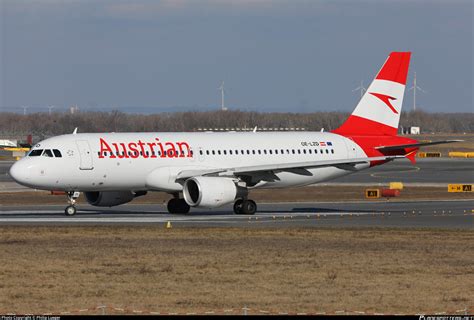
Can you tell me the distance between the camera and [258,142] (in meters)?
57.9

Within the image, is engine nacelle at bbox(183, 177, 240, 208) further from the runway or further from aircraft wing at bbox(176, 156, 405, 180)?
aircraft wing at bbox(176, 156, 405, 180)

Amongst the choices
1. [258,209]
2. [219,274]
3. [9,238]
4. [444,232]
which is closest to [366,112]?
[258,209]

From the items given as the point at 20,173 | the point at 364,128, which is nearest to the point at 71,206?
the point at 20,173

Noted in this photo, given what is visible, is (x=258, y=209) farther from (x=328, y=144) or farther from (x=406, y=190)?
(x=406, y=190)

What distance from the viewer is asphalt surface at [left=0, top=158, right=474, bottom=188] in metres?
A: 86.0

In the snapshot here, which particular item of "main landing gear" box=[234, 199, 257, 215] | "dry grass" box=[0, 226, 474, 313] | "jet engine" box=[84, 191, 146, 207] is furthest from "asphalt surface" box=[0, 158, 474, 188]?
"dry grass" box=[0, 226, 474, 313]

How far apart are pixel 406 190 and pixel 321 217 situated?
2296 centimetres

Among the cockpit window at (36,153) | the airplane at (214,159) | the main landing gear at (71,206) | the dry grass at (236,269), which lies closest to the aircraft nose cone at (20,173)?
the airplane at (214,159)

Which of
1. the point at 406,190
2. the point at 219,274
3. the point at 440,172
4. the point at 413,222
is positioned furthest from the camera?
the point at 440,172

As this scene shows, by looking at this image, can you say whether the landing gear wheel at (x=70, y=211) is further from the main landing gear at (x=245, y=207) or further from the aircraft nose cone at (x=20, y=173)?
the main landing gear at (x=245, y=207)

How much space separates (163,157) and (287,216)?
262 inches

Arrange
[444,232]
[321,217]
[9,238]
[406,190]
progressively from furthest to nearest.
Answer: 1. [406,190]
2. [321,217]
3. [444,232]
4. [9,238]

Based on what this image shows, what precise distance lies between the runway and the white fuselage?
1.67 meters

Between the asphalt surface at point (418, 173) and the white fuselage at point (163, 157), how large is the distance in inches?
999
